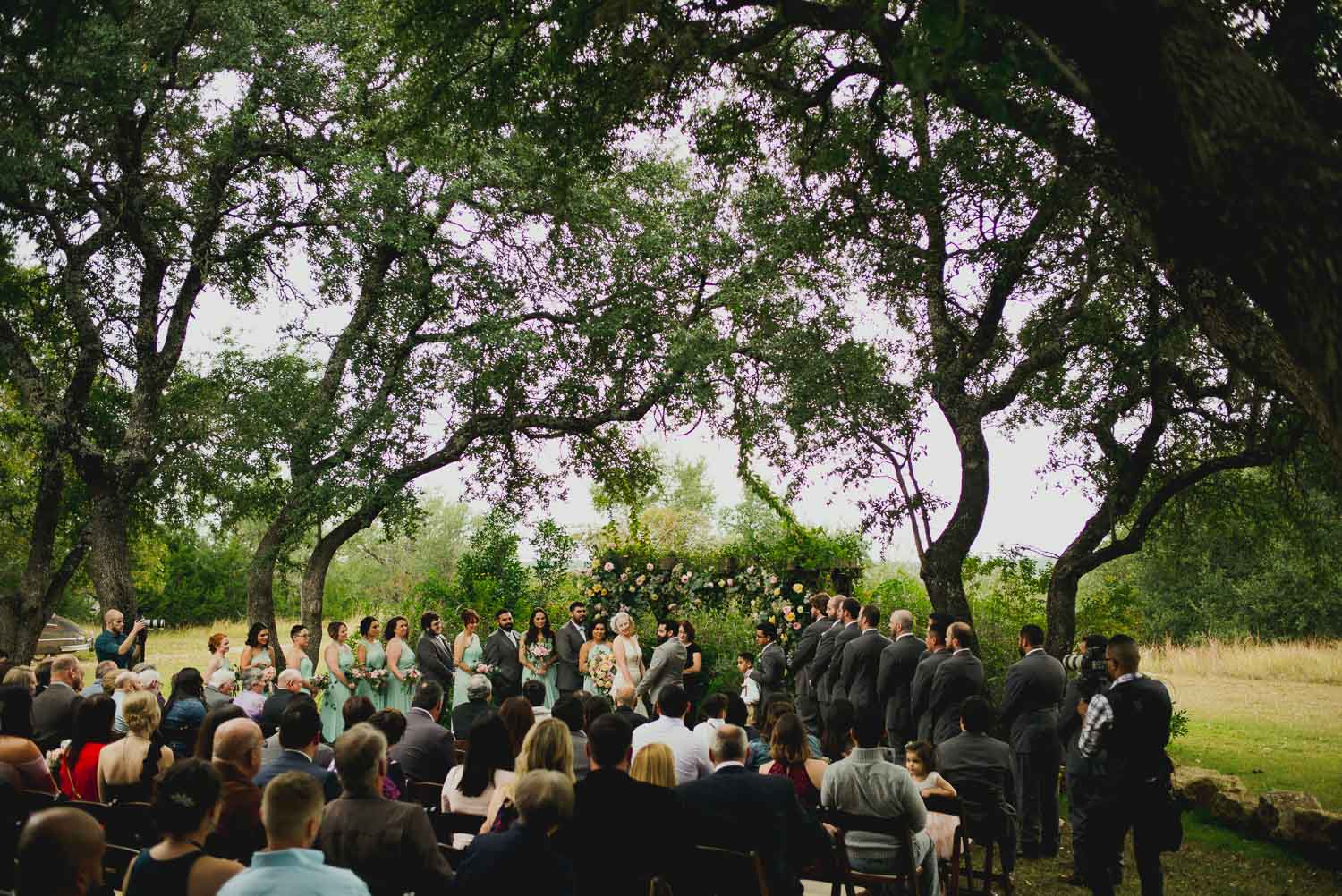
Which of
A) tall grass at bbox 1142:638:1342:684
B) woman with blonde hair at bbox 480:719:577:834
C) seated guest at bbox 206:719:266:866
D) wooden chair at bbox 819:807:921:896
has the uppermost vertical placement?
woman with blonde hair at bbox 480:719:577:834

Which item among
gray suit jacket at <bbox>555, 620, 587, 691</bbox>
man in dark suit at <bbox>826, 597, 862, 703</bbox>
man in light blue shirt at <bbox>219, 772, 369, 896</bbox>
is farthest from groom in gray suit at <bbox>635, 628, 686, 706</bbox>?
man in light blue shirt at <bbox>219, 772, 369, 896</bbox>

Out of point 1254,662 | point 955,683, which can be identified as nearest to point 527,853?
point 955,683

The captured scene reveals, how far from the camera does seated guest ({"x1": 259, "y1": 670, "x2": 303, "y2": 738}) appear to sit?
762 cm

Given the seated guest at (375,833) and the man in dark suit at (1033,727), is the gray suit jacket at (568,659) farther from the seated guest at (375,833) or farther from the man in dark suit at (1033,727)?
the seated guest at (375,833)

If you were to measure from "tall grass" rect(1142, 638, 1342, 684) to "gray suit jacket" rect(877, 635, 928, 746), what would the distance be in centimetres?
1733

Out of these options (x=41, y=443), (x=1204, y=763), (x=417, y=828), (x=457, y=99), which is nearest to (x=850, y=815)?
(x=417, y=828)

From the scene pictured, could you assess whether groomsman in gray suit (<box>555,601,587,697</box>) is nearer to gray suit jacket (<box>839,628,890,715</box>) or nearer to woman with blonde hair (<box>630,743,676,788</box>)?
gray suit jacket (<box>839,628,890,715</box>)

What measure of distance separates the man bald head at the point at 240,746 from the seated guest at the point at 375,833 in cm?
82

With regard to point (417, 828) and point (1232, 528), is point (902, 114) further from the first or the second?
point (417, 828)

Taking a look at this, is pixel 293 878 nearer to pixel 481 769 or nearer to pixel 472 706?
pixel 481 769

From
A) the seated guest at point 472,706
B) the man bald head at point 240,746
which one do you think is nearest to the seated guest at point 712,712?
the seated guest at point 472,706

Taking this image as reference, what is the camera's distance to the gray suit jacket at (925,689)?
864cm

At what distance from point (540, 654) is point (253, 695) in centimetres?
461

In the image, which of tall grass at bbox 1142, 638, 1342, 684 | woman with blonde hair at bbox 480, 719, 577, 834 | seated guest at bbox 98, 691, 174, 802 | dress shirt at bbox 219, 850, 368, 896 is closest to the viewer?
dress shirt at bbox 219, 850, 368, 896
